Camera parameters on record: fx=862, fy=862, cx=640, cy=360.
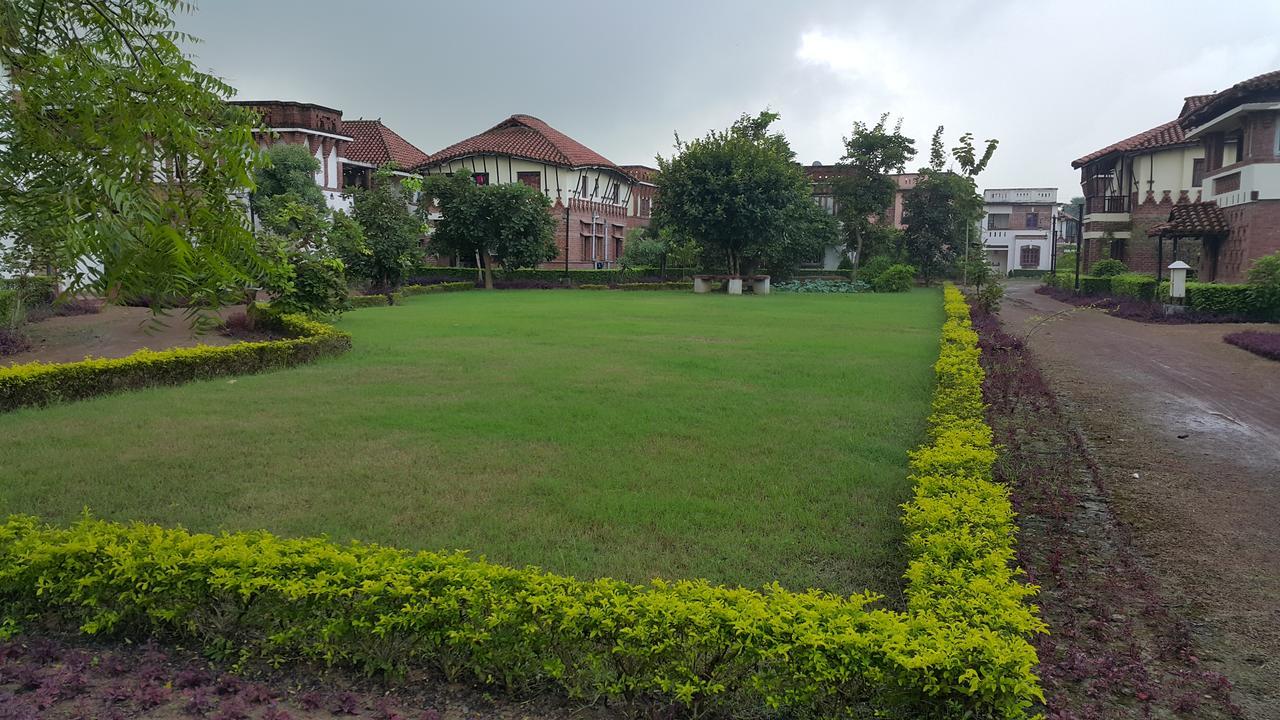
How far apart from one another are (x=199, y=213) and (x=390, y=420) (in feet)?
19.2

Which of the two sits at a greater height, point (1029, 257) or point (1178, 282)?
point (1029, 257)

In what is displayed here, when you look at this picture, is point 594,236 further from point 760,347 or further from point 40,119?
point 40,119

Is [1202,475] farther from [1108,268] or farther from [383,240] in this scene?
[1108,268]

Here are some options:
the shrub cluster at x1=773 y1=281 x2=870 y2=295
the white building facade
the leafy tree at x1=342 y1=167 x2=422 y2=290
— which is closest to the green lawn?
the leafy tree at x1=342 y1=167 x2=422 y2=290

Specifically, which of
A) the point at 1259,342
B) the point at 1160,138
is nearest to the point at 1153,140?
the point at 1160,138

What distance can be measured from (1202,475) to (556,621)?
6.54m

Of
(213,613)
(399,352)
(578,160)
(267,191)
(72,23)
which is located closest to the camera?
(72,23)

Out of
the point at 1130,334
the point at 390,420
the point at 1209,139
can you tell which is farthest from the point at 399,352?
the point at 1209,139

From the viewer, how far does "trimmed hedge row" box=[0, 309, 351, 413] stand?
32.7 ft

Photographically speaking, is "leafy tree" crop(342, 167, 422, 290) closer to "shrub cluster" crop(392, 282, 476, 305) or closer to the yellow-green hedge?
"shrub cluster" crop(392, 282, 476, 305)

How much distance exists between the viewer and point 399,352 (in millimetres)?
15062

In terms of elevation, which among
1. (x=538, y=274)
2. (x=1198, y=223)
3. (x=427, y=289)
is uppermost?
(x=1198, y=223)

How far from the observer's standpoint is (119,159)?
3.42 meters

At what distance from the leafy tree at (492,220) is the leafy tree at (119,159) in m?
33.5
